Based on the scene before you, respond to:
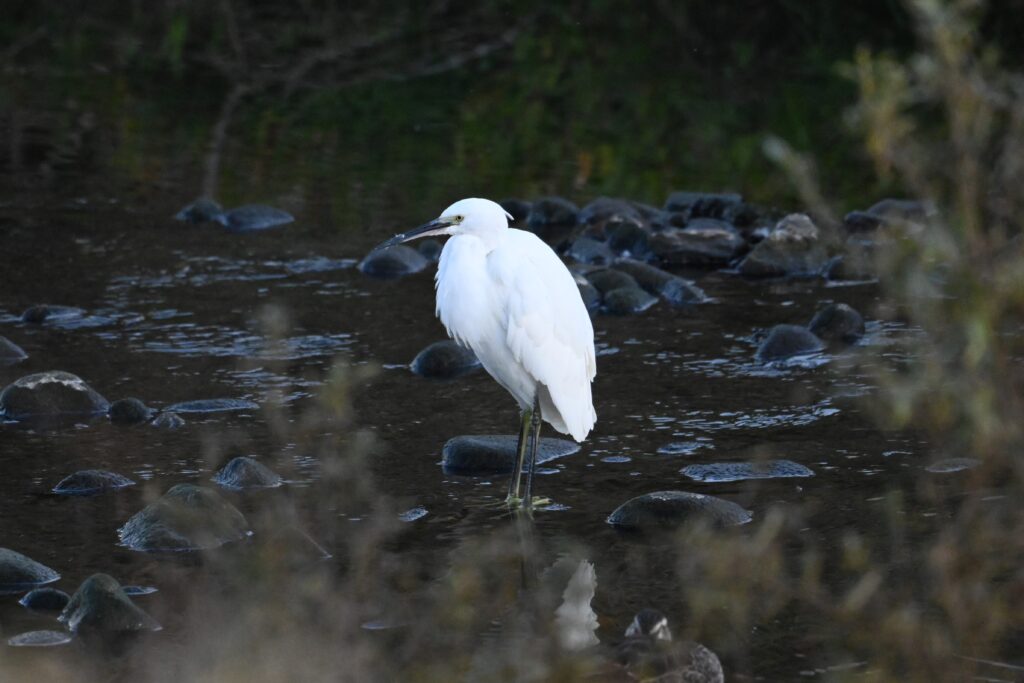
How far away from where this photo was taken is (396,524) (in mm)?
4707

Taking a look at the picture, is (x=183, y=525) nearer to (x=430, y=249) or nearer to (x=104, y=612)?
(x=104, y=612)

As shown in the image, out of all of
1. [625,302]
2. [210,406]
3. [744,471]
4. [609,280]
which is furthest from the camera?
[609,280]

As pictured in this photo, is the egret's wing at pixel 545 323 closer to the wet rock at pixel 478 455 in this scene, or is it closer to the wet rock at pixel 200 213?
the wet rock at pixel 478 455

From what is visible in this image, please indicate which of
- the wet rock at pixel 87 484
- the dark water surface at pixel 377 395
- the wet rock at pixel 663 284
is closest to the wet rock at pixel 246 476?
the dark water surface at pixel 377 395

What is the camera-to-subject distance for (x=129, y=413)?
5688 millimetres

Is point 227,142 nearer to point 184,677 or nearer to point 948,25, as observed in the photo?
point 184,677

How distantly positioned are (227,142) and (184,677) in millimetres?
8325

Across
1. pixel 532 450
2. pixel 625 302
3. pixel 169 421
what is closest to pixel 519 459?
pixel 532 450

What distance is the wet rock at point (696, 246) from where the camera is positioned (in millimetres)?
8414

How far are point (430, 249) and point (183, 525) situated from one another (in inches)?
167

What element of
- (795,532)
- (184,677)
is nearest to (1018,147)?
(184,677)

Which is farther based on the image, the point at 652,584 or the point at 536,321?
the point at 536,321

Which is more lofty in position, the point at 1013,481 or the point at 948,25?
the point at 948,25

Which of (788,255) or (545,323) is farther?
(788,255)
